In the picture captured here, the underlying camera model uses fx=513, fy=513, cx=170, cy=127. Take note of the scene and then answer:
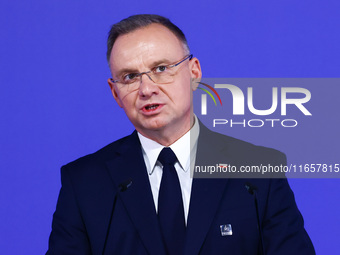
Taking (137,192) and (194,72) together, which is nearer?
(137,192)

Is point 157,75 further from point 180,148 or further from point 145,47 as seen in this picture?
point 180,148

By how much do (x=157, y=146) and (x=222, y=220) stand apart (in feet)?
1.17

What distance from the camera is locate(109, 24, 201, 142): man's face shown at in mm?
1741

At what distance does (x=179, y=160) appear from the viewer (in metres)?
1.83

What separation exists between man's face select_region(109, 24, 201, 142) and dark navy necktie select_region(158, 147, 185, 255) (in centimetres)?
14

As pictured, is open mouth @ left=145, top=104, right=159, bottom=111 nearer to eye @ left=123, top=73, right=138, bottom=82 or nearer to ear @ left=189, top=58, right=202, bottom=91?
eye @ left=123, top=73, right=138, bottom=82

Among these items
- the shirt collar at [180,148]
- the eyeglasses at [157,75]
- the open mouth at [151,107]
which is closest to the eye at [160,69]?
the eyeglasses at [157,75]

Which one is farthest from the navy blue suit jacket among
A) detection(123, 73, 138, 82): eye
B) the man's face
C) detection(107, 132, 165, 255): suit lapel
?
detection(123, 73, 138, 82): eye

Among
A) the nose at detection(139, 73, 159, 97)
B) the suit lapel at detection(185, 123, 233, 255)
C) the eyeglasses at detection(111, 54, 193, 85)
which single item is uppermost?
the eyeglasses at detection(111, 54, 193, 85)

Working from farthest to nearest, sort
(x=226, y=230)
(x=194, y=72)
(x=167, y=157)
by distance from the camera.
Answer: (x=194, y=72) → (x=167, y=157) → (x=226, y=230)

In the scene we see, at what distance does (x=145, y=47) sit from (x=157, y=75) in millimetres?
105

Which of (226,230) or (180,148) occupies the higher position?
(180,148)

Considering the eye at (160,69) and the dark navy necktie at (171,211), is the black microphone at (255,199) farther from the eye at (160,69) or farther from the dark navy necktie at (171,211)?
the eye at (160,69)

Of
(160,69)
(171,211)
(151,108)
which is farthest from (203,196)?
(160,69)
